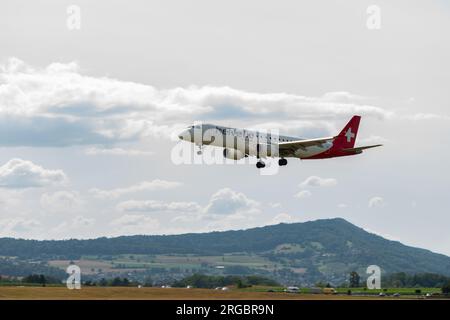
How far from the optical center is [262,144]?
117000mm

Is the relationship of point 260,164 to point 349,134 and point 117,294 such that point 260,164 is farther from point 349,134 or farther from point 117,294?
point 117,294

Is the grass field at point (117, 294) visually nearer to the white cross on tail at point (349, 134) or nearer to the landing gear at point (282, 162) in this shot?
the landing gear at point (282, 162)

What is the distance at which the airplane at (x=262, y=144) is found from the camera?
114 metres

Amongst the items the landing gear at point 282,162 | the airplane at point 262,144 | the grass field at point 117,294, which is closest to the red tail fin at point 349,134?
the airplane at point 262,144

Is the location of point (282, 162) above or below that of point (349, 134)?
below

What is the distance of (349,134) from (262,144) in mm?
22352

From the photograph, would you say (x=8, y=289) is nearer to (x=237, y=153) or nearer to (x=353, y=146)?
(x=237, y=153)

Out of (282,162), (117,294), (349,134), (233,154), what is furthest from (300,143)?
(117,294)

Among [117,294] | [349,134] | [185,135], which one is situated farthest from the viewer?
[349,134]
